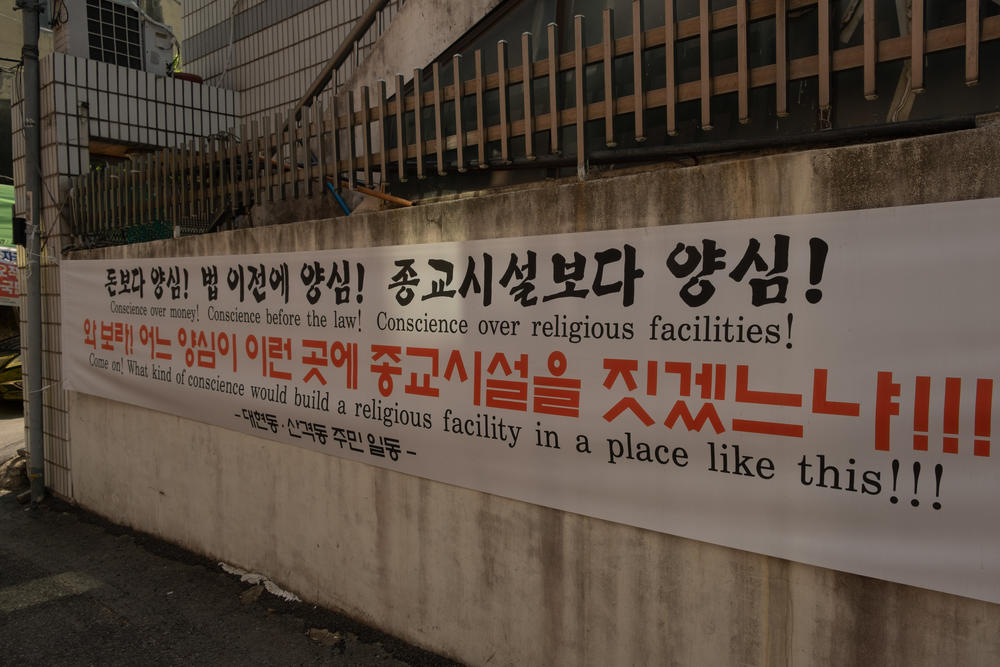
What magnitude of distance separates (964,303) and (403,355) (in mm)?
2438

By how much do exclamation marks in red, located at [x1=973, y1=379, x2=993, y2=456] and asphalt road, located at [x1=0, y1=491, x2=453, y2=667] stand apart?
2.66m

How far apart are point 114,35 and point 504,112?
7.10 meters

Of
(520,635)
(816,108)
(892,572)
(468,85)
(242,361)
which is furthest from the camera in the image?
(242,361)

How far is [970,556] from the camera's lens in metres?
2.18

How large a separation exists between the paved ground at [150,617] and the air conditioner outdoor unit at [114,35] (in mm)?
5371

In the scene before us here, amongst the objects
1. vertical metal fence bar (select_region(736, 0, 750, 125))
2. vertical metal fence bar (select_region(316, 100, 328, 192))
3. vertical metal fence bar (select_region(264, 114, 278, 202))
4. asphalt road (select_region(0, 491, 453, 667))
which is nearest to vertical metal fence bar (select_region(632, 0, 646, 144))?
vertical metal fence bar (select_region(736, 0, 750, 125))

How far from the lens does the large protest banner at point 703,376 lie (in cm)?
220

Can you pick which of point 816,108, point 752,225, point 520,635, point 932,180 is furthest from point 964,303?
point 520,635

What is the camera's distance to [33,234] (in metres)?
6.66

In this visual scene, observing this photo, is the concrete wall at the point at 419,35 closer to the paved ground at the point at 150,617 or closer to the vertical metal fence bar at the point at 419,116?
the vertical metal fence bar at the point at 419,116

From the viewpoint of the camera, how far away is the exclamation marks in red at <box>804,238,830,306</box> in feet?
7.93

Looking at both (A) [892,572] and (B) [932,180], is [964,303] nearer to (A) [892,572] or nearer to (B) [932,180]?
(B) [932,180]

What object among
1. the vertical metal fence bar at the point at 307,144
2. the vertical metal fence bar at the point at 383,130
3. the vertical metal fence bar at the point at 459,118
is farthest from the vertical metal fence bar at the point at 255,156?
the vertical metal fence bar at the point at 459,118

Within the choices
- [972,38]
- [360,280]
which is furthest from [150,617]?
[972,38]
